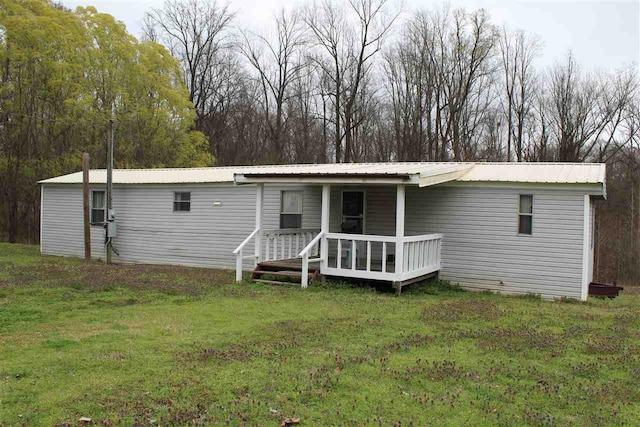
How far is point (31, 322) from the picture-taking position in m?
7.98

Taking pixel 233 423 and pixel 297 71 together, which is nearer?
pixel 233 423

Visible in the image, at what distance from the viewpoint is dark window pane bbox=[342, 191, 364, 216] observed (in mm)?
14305

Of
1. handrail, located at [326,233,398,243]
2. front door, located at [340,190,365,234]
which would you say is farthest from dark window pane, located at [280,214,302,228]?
handrail, located at [326,233,398,243]

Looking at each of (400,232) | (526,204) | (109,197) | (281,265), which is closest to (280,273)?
(281,265)

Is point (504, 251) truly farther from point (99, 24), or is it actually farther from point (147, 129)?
point (99, 24)

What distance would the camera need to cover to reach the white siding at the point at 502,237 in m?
11.8

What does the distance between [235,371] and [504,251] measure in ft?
27.4

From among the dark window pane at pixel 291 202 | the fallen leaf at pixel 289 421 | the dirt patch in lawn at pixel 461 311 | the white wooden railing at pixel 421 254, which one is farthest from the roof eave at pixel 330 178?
the fallen leaf at pixel 289 421

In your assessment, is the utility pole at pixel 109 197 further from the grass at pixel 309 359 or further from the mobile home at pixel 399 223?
the grass at pixel 309 359

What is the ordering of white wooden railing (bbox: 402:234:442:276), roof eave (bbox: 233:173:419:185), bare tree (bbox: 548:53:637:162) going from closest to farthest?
roof eave (bbox: 233:173:419:185) → white wooden railing (bbox: 402:234:442:276) → bare tree (bbox: 548:53:637:162)

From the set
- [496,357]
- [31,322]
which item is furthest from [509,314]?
[31,322]

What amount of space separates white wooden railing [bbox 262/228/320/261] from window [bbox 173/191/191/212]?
339cm

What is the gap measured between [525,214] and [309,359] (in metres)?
7.72

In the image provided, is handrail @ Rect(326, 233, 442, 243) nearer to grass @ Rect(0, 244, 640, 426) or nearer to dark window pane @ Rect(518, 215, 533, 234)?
grass @ Rect(0, 244, 640, 426)
